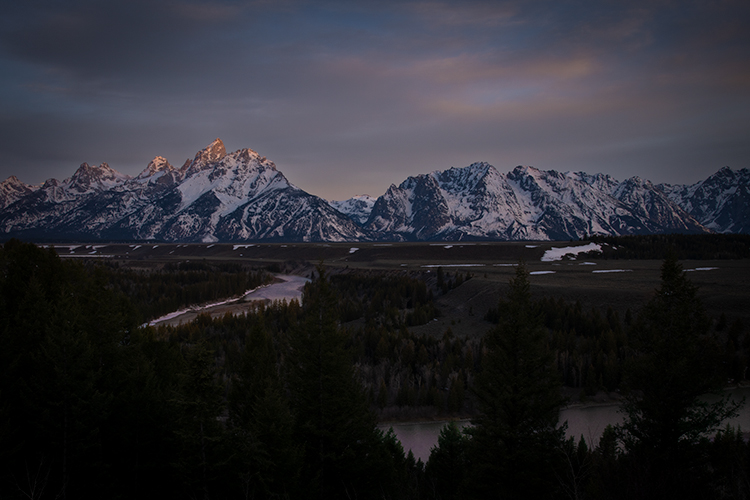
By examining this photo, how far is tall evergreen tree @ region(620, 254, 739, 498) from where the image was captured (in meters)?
15.4

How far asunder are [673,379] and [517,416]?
600cm

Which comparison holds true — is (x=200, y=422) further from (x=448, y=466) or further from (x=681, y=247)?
(x=681, y=247)

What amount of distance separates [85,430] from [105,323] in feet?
18.2

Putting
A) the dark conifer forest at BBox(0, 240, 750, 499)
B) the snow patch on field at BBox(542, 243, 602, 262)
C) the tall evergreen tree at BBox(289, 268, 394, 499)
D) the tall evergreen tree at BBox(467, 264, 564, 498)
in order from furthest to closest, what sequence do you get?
the snow patch on field at BBox(542, 243, 602, 262) → the tall evergreen tree at BBox(289, 268, 394, 499) → the tall evergreen tree at BBox(467, 264, 564, 498) → the dark conifer forest at BBox(0, 240, 750, 499)

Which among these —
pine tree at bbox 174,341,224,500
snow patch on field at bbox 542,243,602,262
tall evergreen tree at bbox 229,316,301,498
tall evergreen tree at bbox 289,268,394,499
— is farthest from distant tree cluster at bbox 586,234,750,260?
pine tree at bbox 174,341,224,500

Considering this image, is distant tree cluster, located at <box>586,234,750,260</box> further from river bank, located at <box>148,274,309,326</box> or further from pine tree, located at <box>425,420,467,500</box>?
pine tree, located at <box>425,420,467,500</box>

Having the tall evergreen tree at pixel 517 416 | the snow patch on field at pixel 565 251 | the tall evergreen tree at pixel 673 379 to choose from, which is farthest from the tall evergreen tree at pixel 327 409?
the snow patch on field at pixel 565 251

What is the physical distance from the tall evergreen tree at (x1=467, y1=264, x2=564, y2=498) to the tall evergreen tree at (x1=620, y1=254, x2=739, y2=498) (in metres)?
3.19

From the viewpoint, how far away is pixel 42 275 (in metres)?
27.2

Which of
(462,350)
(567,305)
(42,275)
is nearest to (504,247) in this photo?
(567,305)

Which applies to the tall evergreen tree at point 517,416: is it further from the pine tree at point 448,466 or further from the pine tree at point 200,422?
the pine tree at point 200,422

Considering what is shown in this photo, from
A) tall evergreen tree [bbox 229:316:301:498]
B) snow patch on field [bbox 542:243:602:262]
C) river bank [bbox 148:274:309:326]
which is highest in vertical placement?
snow patch on field [bbox 542:243:602:262]

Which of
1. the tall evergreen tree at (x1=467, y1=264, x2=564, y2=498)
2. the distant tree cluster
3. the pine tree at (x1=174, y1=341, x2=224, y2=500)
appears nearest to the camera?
the pine tree at (x1=174, y1=341, x2=224, y2=500)

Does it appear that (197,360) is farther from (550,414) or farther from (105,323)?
(550,414)
